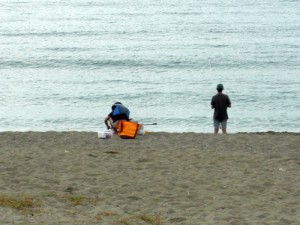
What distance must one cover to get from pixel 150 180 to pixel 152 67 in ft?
126

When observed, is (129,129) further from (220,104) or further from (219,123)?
(219,123)

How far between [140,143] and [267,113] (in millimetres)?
17573

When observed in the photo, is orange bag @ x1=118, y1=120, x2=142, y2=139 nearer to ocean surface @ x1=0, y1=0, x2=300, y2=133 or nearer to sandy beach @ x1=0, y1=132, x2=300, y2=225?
sandy beach @ x1=0, y1=132, x2=300, y2=225

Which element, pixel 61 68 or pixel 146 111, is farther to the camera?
pixel 61 68

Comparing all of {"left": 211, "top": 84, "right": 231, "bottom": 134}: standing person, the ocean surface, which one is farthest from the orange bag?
the ocean surface

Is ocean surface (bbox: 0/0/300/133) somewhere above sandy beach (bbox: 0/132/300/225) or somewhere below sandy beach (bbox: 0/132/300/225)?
below

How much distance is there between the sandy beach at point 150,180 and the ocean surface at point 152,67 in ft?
40.5

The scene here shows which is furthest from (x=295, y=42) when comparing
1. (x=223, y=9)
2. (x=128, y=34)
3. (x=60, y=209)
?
(x=60, y=209)

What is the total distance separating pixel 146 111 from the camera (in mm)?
36438

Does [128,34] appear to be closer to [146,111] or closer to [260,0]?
[146,111]

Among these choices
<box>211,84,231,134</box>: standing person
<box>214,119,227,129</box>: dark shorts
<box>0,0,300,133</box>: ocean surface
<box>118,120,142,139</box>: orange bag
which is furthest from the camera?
<box>0,0,300,133</box>: ocean surface

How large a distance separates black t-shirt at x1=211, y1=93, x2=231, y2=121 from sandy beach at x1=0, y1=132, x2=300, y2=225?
920 millimetres

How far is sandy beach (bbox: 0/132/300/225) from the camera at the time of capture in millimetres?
12305

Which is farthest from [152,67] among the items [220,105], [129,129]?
[129,129]
